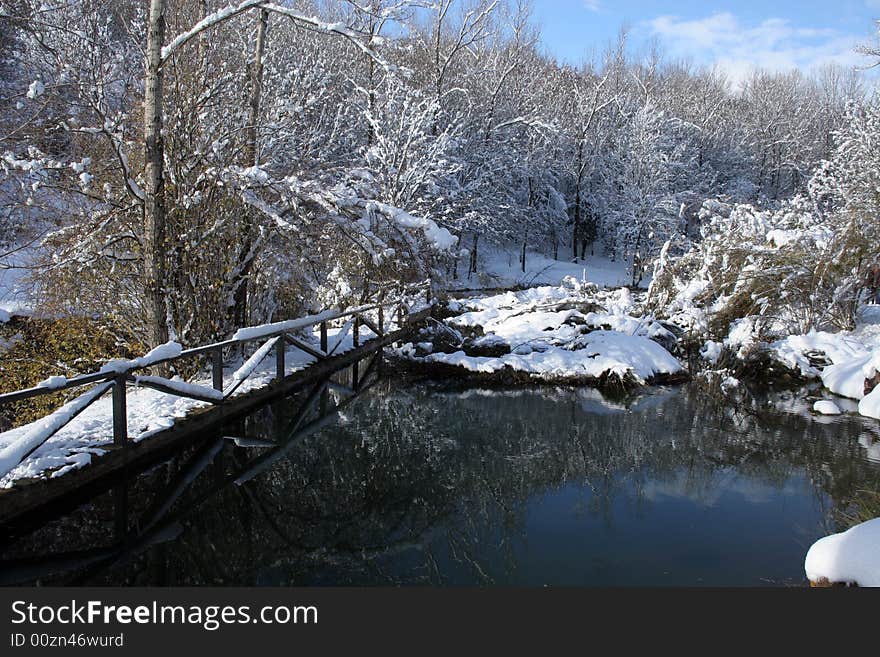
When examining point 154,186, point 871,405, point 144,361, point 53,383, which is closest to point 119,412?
point 144,361

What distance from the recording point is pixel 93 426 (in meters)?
6.70

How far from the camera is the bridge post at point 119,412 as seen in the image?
5922 millimetres

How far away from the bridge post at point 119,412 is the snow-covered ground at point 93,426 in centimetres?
13

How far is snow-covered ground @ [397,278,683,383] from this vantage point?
42.3ft

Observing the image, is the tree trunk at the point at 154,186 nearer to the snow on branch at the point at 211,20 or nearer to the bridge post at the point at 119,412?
the snow on branch at the point at 211,20

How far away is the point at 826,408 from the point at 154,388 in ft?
34.2

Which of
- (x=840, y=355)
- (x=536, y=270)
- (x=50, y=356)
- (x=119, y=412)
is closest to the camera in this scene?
(x=119, y=412)

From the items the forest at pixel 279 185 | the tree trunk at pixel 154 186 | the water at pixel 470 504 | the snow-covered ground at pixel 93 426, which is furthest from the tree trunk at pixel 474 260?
the tree trunk at pixel 154 186

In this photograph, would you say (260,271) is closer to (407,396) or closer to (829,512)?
(407,396)

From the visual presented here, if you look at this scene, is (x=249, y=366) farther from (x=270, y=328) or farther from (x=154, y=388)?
(x=154, y=388)

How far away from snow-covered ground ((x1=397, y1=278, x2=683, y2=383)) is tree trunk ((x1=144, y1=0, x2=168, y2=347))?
651cm

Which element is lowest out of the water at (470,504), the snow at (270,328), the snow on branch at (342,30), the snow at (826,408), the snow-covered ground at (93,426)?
the water at (470,504)

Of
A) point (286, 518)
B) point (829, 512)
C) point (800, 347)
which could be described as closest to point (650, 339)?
point (800, 347)

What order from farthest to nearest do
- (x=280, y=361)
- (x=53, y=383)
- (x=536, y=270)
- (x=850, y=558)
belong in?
1. (x=536, y=270)
2. (x=280, y=361)
3. (x=53, y=383)
4. (x=850, y=558)
